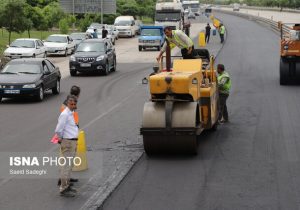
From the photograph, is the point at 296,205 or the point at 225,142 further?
the point at 225,142

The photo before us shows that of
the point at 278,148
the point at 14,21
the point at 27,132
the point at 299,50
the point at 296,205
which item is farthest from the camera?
the point at 14,21

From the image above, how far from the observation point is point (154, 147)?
44.8 feet

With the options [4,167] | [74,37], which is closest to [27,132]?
[4,167]

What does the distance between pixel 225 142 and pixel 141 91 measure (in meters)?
10.8

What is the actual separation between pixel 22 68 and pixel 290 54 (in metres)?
10.8

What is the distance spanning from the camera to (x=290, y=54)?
25.9m

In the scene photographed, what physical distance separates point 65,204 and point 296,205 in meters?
3.74

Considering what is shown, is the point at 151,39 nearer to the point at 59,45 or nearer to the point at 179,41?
the point at 59,45

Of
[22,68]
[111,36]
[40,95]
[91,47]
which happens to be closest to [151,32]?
[111,36]

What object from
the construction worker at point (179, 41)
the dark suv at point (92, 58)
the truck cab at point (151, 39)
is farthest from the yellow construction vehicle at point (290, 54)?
the truck cab at point (151, 39)

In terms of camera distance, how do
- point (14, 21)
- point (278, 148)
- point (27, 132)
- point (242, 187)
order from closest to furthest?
point (242, 187) → point (278, 148) → point (27, 132) → point (14, 21)

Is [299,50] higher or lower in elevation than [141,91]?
higher

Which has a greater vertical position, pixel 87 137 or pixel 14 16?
pixel 14 16

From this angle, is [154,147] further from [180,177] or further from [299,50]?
Answer: [299,50]
